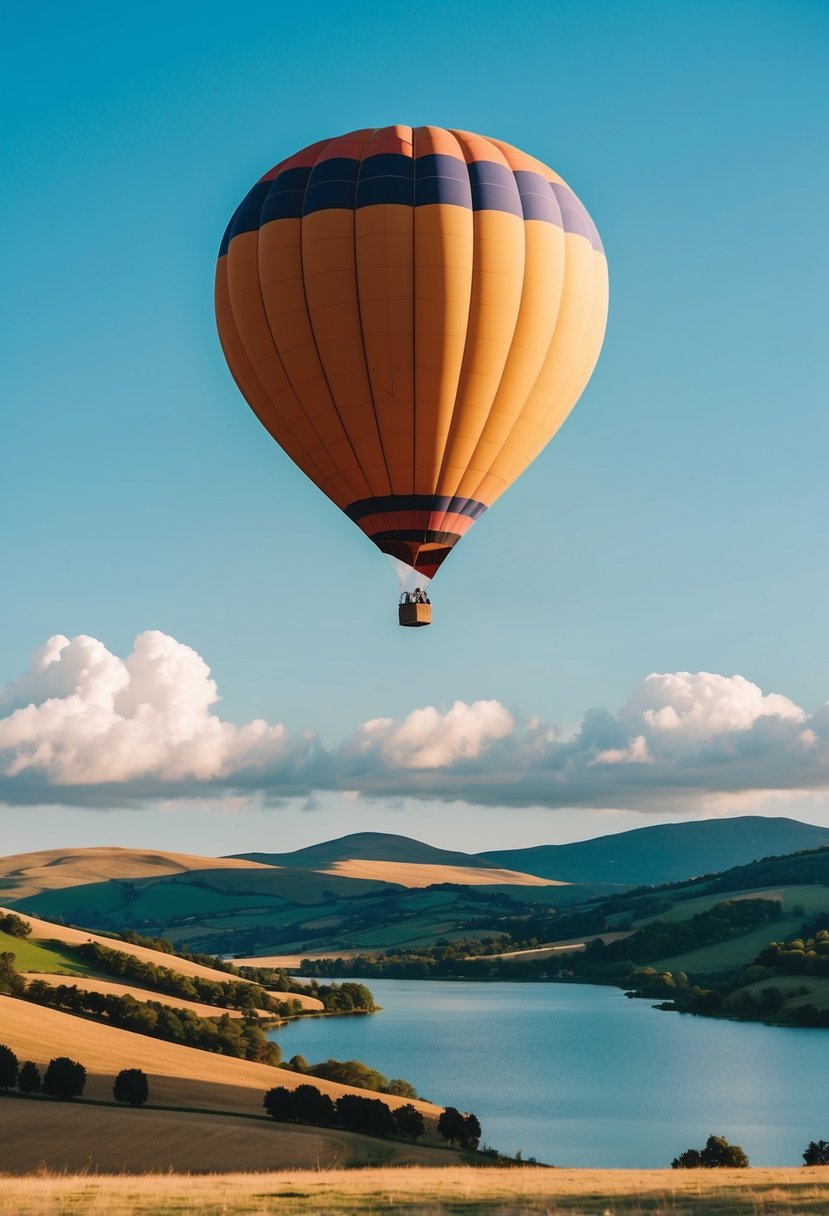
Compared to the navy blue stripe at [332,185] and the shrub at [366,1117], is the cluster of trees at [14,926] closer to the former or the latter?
the shrub at [366,1117]

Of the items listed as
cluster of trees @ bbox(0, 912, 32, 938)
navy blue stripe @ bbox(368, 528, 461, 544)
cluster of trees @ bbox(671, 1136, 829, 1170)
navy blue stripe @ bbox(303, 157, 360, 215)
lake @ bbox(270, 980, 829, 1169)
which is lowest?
lake @ bbox(270, 980, 829, 1169)

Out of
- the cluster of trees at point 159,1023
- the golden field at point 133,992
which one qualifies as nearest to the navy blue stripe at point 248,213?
the cluster of trees at point 159,1023

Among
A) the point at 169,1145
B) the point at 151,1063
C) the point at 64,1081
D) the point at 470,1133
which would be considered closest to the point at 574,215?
the point at 169,1145

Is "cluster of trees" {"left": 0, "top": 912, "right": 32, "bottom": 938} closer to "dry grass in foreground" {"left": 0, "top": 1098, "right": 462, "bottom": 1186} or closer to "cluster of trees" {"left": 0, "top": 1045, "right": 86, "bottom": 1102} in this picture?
"cluster of trees" {"left": 0, "top": 1045, "right": 86, "bottom": 1102}

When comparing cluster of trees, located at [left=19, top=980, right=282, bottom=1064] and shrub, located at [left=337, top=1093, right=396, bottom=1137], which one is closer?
shrub, located at [left=337, top=1093, right=396, bottom=1137]

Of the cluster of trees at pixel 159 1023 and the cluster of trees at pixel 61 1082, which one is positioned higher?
the cluster of trees at pixel 61 1082

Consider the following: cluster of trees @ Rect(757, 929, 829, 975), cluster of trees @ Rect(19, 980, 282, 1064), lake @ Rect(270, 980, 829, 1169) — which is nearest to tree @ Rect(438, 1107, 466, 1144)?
lake @ Rect(270, 980, 829, 1169)
